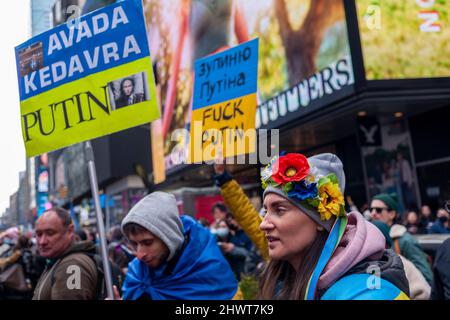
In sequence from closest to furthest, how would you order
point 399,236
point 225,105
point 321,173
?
point 321,173, point 399,236, point 225,105

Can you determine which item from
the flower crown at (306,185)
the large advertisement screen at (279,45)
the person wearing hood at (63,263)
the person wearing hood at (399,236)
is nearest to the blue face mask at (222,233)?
the person wearing hood at (399,236)

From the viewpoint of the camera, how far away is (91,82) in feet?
13.3

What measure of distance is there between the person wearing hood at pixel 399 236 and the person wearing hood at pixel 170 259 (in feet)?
6.75

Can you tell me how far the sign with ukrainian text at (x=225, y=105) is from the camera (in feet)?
16.4

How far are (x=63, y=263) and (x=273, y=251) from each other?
1958 mm

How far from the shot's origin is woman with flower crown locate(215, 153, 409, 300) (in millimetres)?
1932

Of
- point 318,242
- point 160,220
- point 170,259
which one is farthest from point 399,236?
point 318,242

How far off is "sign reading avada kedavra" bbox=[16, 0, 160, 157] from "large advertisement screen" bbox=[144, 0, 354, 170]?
7.49 meters

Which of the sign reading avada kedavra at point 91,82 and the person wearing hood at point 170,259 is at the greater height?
the sign reading avada kedavra at point 91,82

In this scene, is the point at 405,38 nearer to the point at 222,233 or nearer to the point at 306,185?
the point at 222,233

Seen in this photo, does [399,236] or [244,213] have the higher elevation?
[244,213]

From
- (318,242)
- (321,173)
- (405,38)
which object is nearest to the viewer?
(318,242)

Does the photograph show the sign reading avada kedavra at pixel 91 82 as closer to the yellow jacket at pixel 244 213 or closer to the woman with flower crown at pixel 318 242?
the yellow jacket at pixel 244 213

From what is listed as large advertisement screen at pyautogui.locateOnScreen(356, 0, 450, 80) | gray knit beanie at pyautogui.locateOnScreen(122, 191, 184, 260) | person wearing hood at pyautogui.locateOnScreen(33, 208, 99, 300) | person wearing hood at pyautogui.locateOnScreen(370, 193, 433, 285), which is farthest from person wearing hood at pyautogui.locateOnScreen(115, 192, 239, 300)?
large advertisement screen at pyautogui.locateOnScreen(356, 0, 450, 80)
